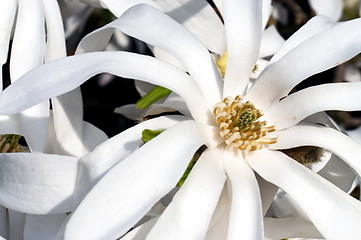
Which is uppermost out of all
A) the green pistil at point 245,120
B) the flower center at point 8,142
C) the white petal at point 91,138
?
the green pistil at point 245,120

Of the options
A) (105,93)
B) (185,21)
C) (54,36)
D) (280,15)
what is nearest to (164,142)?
(54,36)

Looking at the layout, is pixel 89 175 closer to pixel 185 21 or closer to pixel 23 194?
pixel 23 194

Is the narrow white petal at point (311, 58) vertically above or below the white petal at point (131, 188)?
above

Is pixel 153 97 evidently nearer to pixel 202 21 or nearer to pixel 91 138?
pixel 91 138

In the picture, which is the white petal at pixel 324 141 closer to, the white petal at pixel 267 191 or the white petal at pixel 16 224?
the white petal at pixel 267 191

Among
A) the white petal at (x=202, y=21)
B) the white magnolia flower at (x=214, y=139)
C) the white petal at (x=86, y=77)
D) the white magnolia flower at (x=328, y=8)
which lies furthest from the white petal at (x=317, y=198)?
the white magnolia flower at (x=328, y=8)

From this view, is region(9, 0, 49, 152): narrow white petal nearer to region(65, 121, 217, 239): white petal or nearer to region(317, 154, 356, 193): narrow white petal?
region(65, 121, 217, 239): white petal
